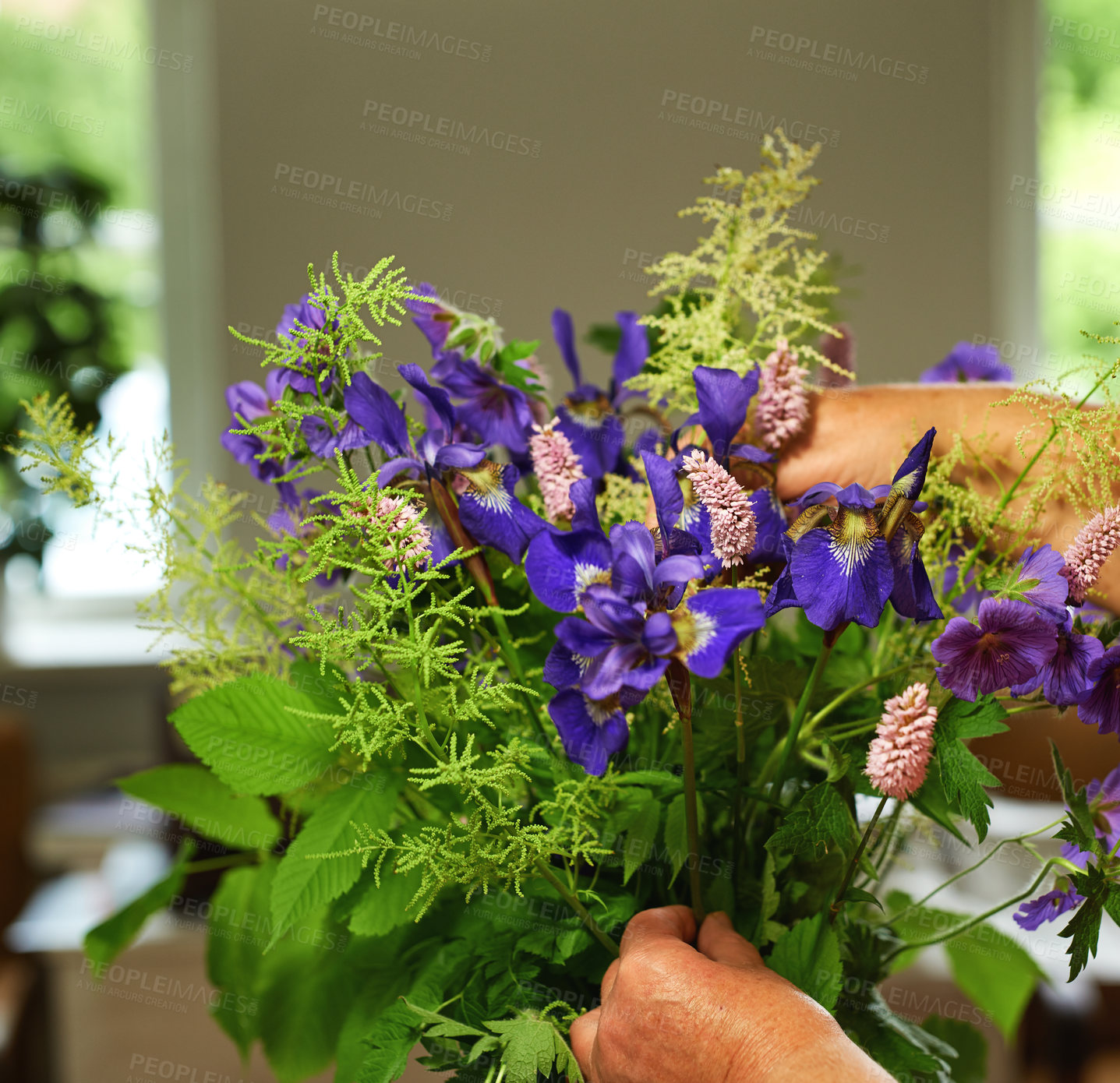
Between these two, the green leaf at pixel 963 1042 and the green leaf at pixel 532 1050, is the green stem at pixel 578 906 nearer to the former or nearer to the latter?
the green leaf at pixel 532 1050

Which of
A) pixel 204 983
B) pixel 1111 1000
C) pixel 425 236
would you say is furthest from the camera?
pixel 425 236

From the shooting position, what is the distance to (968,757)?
12.7 inches

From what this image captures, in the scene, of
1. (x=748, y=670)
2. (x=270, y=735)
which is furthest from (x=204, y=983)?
(x=748, y=670)

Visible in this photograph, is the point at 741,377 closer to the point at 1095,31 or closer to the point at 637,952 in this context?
the point at 637,952

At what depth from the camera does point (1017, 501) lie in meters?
0.46

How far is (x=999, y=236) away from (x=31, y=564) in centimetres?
307

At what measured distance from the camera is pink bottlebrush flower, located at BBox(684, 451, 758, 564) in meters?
0.32

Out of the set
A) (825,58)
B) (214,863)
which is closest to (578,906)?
(214,863)

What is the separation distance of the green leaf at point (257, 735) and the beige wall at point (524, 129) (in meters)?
2.17

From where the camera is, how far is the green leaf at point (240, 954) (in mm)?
483

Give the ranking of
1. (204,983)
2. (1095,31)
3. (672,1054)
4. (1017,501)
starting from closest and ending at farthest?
1. (672,1054)
2. (1017,501)
3. (204,983)
4. (1095,31)

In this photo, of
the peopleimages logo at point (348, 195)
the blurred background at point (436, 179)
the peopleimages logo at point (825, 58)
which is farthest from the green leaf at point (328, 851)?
the peopleimages logo at point (825, 58)

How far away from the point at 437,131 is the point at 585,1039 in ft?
8.23

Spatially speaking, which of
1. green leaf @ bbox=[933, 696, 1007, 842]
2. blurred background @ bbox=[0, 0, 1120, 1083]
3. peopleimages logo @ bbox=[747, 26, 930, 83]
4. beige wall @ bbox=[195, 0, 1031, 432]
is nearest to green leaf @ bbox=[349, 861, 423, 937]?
green leaf @ bbox=[933, 696, 1007, 842]
